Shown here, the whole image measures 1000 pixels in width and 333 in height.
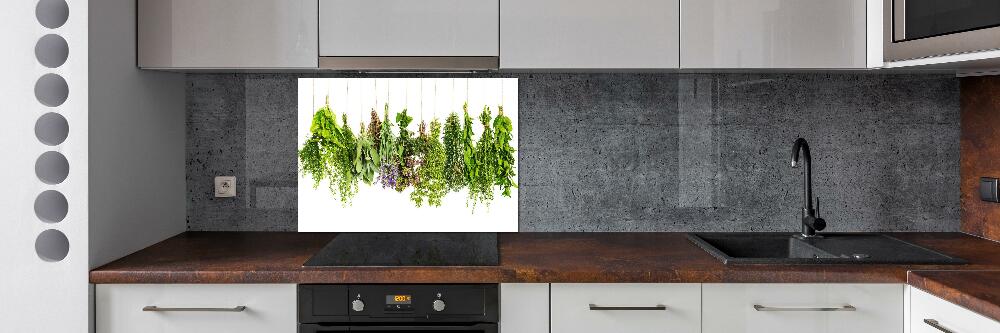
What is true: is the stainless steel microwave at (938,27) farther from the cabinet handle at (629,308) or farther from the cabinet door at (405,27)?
the cabinet door at (405,27)

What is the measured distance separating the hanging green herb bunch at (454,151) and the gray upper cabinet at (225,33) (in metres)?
0.57

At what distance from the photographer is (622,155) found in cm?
251

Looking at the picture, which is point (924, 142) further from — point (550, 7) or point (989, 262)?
point (550, 7)

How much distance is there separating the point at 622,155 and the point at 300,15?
1159 mm

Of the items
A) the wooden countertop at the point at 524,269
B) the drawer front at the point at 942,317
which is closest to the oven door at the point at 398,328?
the wooden countertop at the point at 524,269

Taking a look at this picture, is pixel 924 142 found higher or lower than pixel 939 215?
higher

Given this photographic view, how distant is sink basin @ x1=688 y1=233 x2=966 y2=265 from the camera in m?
2.08

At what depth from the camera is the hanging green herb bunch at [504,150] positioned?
8.12 feet

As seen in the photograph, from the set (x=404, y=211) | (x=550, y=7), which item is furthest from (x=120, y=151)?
(x=550, y=7)

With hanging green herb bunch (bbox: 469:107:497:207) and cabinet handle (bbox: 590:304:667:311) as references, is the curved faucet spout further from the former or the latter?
hanging green herb bunch (bbox: 469:107:497:207)

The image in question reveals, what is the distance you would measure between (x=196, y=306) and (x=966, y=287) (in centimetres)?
186
